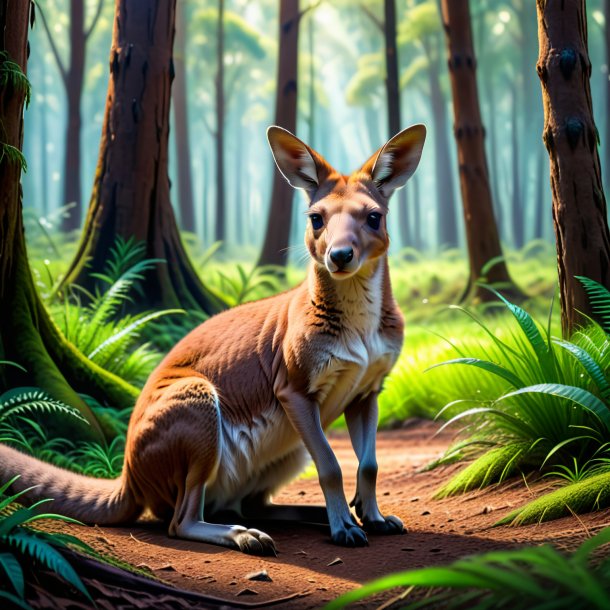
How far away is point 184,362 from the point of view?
505 cm

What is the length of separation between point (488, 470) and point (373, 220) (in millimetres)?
2054

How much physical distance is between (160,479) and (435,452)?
3709mm

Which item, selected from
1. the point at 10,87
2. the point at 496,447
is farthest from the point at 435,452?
the point at 10,87

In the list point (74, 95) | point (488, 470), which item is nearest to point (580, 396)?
point (488, 470)

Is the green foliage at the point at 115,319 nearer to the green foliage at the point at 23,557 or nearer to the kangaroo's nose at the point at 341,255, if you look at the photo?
the kangaroo's nose at the point at 341,255

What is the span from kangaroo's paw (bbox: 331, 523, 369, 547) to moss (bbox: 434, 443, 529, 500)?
130cm

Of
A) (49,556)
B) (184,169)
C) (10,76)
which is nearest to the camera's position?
(49,556)

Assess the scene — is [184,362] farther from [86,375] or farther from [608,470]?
[608,470]

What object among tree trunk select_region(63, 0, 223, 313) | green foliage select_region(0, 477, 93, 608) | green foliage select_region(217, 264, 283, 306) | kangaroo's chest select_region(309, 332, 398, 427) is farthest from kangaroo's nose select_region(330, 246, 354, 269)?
green foliage select_region(217, 264, 283, 306)

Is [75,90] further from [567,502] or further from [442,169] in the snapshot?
[567,502]

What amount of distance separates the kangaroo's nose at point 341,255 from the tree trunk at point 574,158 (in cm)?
237

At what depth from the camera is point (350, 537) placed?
14.3 ft

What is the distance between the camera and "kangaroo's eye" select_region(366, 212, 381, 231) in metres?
4.44

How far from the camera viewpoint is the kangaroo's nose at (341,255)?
4168mm
